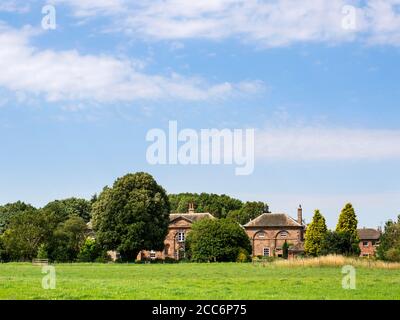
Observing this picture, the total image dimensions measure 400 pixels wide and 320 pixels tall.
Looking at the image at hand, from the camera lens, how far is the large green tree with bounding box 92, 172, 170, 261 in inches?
2854

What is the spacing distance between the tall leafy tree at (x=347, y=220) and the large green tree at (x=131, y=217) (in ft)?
78.3

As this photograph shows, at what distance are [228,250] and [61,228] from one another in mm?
25348

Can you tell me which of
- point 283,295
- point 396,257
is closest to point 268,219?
point 396,257

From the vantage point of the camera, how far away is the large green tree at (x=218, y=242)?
7269cm

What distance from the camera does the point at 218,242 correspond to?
73000 millimetres

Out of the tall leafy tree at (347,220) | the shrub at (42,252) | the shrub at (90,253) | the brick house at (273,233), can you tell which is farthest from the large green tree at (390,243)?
the shrub at (42,252)

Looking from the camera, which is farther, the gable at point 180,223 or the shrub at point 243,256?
the gable at point 180,223

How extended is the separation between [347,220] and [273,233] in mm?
19026

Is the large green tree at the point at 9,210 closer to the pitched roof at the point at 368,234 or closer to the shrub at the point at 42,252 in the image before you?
the shrub at the point at 42,252

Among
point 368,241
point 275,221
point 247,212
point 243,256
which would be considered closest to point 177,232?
point 275,221

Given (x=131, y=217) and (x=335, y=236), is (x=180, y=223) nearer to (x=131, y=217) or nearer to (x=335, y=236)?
(x=131, y=217)

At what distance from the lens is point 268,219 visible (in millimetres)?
100562

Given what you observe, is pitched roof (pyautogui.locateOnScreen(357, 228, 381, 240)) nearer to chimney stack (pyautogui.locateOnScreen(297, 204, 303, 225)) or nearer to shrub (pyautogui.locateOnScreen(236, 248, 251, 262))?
chimney stack (pyautogui.locateOnScreen(297, 204, 303, 225))
